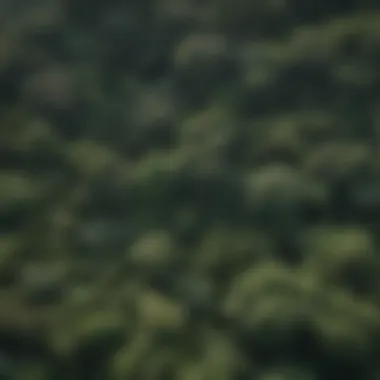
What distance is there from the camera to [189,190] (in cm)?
173

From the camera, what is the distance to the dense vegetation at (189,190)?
142 centimetres

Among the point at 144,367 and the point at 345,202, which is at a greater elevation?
the point at 345,202

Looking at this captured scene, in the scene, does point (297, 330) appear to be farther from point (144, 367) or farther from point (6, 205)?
point (6, 205)

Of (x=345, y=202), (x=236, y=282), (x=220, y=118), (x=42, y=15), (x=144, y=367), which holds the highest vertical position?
(x=42, y=15)

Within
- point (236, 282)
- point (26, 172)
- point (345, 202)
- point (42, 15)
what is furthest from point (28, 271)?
point (42, 15)

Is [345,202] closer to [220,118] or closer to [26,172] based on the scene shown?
[220,118]

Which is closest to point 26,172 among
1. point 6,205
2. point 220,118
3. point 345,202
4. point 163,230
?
point 6,205

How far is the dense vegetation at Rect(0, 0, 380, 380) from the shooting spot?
142 cm

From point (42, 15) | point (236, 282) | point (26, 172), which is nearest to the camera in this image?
point (236, 282)

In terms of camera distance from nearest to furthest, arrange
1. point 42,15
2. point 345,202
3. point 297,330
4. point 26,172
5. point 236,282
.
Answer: point 297,330, point 236,282, point 345,202, point 26,172, point 42,15

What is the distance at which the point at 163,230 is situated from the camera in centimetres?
167

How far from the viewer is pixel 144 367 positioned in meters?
1.39

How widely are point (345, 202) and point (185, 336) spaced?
523mm

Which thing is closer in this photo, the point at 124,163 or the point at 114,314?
the point at 114,314
